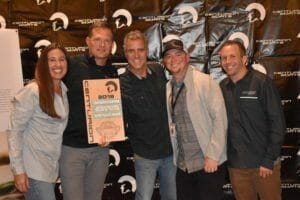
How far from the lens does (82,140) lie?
226cm

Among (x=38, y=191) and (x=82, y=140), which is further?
(x=82, y=140)

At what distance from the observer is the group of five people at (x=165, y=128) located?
6.81 feet

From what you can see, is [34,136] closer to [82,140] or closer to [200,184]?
[82,140]

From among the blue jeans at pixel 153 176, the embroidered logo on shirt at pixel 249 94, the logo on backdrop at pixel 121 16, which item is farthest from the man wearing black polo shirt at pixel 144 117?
the logo on backdrop at pixel 121 16

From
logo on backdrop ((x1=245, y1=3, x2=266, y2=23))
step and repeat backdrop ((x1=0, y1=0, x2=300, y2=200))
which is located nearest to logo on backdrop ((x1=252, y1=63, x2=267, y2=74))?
step and repeat backdrop ((x1=0, y1=0, x2=300, y2=200))

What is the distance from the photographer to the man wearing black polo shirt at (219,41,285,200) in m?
2.29

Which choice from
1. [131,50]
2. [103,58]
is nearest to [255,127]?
[131,50]

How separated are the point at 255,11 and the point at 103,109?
174cm

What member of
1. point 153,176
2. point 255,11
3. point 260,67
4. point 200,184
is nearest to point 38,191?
point 153,176

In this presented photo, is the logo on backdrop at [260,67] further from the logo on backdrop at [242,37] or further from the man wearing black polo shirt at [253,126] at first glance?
the man wearing black polo shirt at [253,126]

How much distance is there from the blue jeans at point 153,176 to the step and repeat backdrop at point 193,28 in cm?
108

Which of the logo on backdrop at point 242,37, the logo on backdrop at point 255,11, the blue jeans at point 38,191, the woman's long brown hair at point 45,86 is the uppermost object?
the logo on backdrop at point 255,11

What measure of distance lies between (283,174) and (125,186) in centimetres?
151

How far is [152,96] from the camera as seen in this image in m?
2.38
